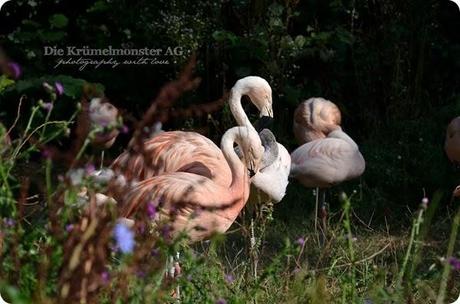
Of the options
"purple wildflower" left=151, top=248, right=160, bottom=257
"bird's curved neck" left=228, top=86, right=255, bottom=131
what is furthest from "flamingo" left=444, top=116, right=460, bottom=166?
"purple wildflower" left=151, top=248, right=160, bottom=257

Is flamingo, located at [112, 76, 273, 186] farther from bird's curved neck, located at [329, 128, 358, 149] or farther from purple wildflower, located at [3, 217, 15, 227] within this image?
purple wildflower, located at [3, 217, 15, 227]

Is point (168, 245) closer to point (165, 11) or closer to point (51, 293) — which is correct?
point (51, 293)

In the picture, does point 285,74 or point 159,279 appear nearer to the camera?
point 159,279

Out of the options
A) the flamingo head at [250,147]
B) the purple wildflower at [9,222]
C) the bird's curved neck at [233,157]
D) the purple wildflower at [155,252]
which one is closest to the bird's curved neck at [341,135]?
the flamingo head at [250,147]

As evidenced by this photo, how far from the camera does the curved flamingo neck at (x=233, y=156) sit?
325cm

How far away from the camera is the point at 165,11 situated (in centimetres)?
625

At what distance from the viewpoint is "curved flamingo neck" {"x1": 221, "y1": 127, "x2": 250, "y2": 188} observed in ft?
10.7

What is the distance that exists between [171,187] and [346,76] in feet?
12.0

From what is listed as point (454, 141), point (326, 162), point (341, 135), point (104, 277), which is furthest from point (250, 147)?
point (104, 277)

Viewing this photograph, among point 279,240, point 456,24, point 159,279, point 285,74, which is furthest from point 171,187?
point 456,24

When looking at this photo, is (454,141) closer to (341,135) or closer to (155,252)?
(341,135)

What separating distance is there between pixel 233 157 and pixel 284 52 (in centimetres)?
259

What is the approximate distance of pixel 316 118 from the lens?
486cm

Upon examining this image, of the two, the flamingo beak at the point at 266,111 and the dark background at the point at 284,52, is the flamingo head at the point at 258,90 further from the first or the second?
the dark background at the point at 284,52
